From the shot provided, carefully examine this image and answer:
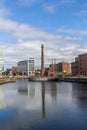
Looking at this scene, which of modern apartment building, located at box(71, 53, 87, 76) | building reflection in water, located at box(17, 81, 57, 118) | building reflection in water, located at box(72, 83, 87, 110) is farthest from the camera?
modern apartment building, located at box(71, 53, 87, 76)

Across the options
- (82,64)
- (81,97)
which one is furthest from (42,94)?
(82,64)

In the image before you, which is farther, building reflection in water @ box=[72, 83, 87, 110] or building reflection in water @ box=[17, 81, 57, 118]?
building reflection in water @ box=[17, 81, 57, 118]

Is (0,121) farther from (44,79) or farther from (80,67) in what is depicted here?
(80,67)

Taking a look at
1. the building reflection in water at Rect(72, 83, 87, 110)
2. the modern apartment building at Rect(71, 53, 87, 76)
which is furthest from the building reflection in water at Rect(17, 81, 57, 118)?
the modern apartment building at Rect(71, 53, 87, 76)

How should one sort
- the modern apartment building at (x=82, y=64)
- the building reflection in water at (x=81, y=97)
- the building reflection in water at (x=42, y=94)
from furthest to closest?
1. the modern apartment building at (x=82, y=64)
2. the building reflection in water at (x=42, y=94)
3. the building reflection in water at (x=81, y=97)

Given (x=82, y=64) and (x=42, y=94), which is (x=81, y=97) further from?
(x=82, y=64)

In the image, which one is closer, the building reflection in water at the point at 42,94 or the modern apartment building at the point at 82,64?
the building reflection in water at the point at 42,94

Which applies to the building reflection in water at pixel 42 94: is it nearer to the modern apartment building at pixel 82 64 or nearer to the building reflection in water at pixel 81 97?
the building reflection in water at pixel 81 97

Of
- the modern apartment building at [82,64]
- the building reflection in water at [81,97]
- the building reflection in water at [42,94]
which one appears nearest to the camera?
the building reflection in water at [81,97]

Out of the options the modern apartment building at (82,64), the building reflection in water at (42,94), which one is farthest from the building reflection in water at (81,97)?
the modern apartment building at (82,64)

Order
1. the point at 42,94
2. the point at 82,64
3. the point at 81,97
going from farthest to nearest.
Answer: the point at 82,64, the point at 42,94, the point at 81,97

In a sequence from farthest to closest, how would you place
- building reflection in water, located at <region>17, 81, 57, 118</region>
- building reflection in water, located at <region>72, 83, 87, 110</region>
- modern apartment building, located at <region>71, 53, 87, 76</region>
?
modern apartment building, located at <region>71, 53, 87, 76</region> < building reflection in water, located at <region>17, 81, 57, 118</region> < building reflection in water, located at <region>72, 83, 87, 110</region>

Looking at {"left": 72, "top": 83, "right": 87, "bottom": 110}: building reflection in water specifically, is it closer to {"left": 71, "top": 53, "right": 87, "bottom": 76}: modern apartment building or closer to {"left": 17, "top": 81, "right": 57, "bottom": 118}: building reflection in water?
{"left": 17, "top": 81, "right": 57, "bottom": 118}: building reflection in water

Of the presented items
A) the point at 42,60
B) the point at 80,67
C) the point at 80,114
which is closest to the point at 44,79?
the point at 42,60
